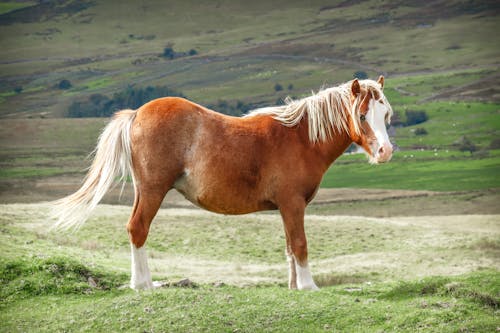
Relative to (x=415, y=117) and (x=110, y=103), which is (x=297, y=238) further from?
(x=110, y=103)

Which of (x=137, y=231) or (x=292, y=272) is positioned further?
(x=292, y=272)

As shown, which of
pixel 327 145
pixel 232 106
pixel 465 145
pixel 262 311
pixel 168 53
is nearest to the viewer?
pixel 262 311

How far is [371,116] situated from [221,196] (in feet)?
9.27

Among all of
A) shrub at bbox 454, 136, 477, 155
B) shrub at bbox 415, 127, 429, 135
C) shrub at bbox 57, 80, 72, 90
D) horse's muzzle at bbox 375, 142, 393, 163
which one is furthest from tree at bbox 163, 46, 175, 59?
horse's muzzle at bbox 375, 142, 393, 163

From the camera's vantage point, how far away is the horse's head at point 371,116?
37.2 ft

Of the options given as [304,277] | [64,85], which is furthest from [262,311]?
[64,85]

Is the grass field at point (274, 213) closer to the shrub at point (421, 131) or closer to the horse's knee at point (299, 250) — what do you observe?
the shrub at point (421, 131)

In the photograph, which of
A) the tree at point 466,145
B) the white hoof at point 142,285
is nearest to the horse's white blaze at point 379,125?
the white hoof at point 142,285

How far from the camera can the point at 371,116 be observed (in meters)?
11.4

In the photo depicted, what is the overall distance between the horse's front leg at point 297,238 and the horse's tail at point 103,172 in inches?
108

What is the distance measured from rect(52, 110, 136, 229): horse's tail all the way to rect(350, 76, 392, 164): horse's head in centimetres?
381

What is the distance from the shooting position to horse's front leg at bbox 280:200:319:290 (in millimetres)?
11594

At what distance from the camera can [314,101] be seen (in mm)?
12188

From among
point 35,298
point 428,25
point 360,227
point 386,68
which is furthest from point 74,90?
point 35,298
